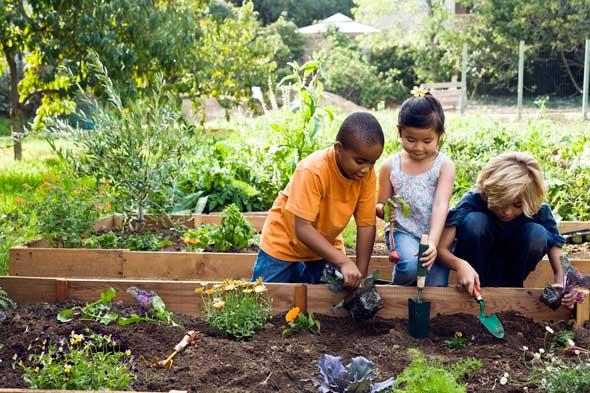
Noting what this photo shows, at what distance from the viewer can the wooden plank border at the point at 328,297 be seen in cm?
349

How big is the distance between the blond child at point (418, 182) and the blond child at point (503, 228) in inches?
5.2

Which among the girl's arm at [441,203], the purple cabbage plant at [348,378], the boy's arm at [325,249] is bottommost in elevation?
the purple cabbage plant at [348,378]

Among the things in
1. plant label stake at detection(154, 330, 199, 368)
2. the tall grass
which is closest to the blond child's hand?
plant label stake at detection(154, 330, 199, 368)

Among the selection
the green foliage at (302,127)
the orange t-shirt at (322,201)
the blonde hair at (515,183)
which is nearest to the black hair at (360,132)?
the orange t-shirt at (322,201)

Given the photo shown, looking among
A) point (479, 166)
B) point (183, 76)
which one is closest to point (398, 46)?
point (183, 76)

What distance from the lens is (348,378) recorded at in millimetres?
2482

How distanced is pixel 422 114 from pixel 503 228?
0.74 metres

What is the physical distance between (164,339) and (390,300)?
108 centimetres

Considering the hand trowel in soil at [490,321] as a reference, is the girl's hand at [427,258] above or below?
above

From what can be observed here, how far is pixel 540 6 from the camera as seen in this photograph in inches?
925

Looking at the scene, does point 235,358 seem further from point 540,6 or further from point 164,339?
point 540,6

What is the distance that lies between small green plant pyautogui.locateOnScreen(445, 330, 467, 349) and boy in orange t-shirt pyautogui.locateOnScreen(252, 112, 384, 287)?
485mm

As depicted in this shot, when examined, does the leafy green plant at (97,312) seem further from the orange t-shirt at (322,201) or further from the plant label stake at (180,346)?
the orange t-shirt at (322,201)

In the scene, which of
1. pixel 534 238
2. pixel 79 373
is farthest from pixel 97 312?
pixel 534 238
